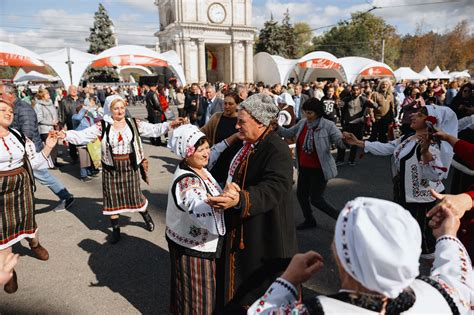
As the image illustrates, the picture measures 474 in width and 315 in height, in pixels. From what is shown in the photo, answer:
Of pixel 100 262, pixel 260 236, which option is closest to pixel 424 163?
pixel 260 236

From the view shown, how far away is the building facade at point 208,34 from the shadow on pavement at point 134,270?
121ft

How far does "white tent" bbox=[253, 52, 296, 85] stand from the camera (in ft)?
98.3

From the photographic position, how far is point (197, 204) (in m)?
2.20

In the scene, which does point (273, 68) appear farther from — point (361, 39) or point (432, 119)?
point (361, 39)

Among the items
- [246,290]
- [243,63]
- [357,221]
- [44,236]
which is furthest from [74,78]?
[243,63]

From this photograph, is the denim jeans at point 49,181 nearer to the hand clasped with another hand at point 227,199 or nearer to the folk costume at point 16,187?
the folk costume at point 16,187

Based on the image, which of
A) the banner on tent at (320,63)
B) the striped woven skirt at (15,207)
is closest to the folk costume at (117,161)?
the striped woven skirt at (15,207)

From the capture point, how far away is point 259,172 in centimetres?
245

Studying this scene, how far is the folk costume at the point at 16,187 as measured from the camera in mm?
3625

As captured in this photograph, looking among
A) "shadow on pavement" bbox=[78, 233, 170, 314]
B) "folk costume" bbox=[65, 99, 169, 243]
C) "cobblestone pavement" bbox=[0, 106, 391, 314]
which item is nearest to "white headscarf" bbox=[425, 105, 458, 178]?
"cobblestone pavement" bbox=[0, 106, 391, 314]

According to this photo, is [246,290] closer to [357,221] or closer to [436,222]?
[436,222]

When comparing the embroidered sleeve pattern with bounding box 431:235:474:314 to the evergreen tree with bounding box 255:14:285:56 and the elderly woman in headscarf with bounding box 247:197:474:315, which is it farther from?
the evergreen tree with bounding box 255:14:285:56

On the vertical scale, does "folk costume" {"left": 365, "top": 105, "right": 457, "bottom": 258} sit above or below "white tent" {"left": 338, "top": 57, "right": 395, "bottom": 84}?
below

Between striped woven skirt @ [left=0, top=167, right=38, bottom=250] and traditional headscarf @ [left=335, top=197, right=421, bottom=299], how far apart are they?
381cm
